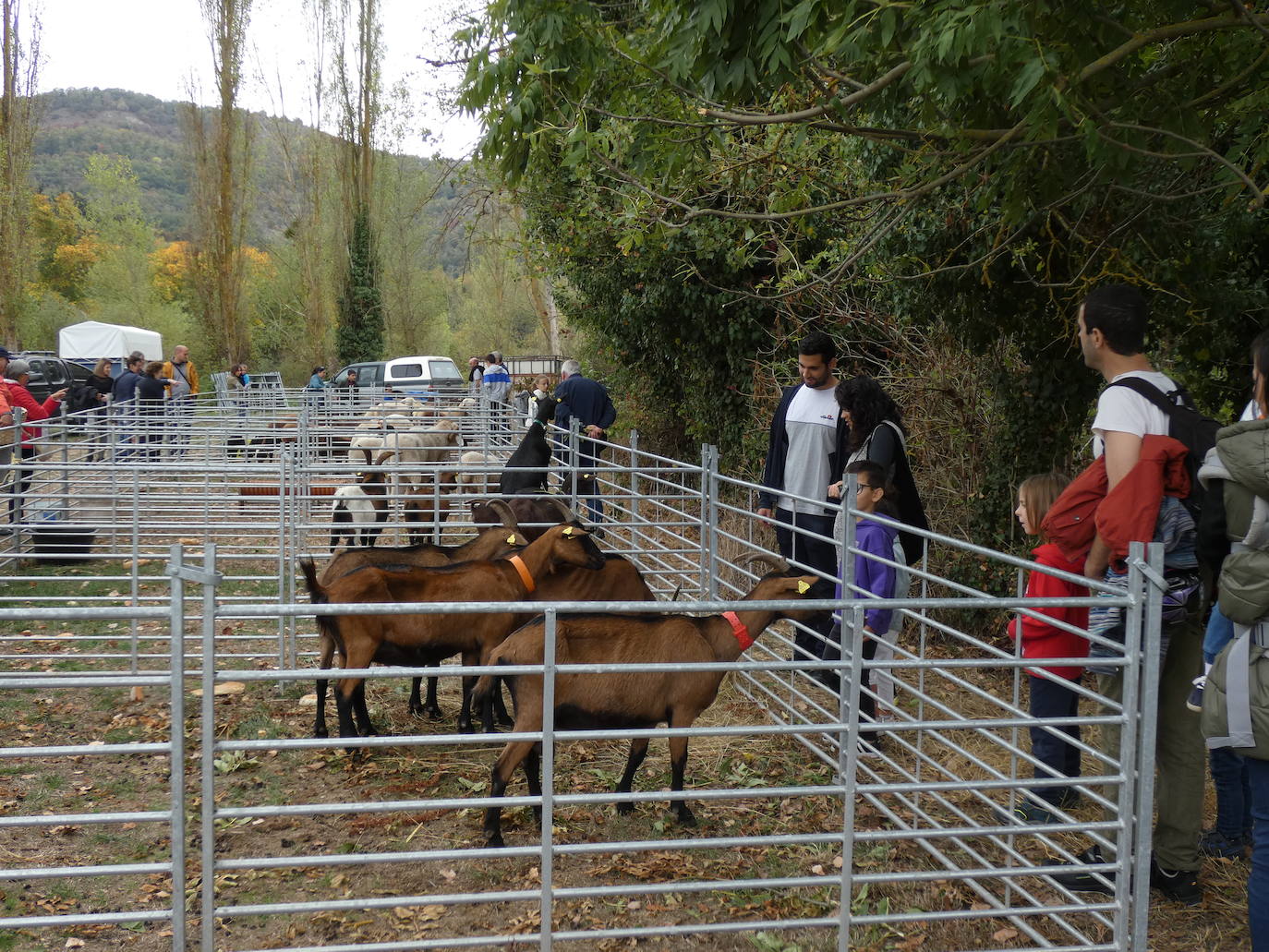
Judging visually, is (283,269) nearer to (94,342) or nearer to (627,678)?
(94,342)

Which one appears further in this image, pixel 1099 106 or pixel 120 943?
pixel 1099 106

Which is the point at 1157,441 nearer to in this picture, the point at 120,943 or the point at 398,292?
the point at 120,943

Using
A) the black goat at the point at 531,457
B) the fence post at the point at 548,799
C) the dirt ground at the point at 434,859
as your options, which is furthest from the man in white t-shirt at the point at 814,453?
the black goat at the point at 531,457

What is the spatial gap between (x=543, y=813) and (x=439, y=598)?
9.44 feet

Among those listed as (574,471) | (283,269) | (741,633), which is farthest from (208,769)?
(283,269)

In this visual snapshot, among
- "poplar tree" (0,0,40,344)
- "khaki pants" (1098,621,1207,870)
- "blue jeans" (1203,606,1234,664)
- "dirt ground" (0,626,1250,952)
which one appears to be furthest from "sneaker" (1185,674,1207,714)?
"poplar tree" (0,0,40,344)

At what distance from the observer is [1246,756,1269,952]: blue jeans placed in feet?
11.3

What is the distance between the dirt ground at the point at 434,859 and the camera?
4.29 meters

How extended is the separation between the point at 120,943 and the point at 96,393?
16.5 metres

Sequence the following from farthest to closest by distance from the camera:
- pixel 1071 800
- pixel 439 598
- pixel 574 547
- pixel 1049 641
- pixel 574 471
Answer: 1. pixel 574 471
2. pixel 574 547
3. pixel 439 598
4. pixel 1071 800
5. pixel 1049 641

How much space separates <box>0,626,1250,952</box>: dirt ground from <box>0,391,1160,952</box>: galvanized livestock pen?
0.05ft

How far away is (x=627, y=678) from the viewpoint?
4.91 m

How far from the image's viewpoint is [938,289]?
7840mm

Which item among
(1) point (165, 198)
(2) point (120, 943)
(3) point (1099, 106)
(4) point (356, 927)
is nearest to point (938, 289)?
(3) point (1099, 106)
